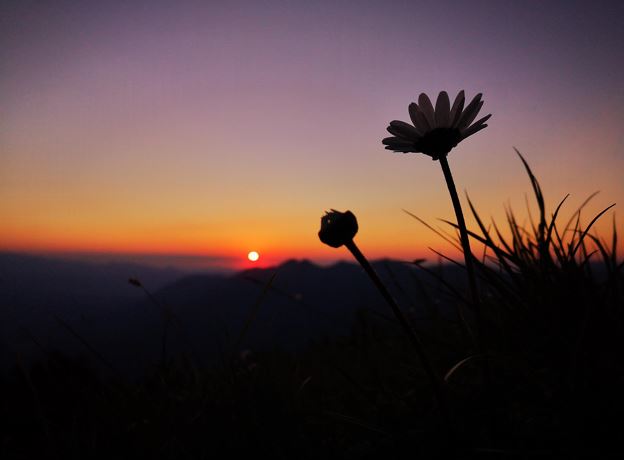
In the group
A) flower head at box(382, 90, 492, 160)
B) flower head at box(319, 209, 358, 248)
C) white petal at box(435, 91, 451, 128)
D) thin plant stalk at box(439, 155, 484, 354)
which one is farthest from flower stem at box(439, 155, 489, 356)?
flower head at box(319, 209, 358, 248)

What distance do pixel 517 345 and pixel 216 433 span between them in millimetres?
1518

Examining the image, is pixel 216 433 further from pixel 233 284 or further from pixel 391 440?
pixel 233 284

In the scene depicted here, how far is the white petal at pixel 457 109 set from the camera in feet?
5.09

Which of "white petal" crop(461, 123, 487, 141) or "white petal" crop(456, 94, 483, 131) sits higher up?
"white petal" crop(456, 94, 483, 131)

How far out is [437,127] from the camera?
1.57m

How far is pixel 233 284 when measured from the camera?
7274 inches

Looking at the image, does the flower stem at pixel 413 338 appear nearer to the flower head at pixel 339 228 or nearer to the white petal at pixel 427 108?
the flower head at pixel 339 228

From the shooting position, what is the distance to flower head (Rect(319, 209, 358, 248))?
1133 mm

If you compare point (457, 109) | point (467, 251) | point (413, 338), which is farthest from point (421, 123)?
point (413, 338)

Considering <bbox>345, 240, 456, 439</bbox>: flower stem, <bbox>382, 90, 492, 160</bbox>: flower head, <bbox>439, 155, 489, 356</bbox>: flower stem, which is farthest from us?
<bbox>382, 90, 492, 160</bbox>: flower head

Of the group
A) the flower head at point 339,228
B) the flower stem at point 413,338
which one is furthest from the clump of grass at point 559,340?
the flower head at point 339,228

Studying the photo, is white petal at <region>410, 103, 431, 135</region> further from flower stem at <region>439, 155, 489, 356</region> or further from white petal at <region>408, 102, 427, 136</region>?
flower stem at <region>439, 155, 489, 356</region>

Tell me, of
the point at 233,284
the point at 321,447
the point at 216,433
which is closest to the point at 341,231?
the point at 321,447

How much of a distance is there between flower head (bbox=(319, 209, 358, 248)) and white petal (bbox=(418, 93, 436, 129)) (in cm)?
74
